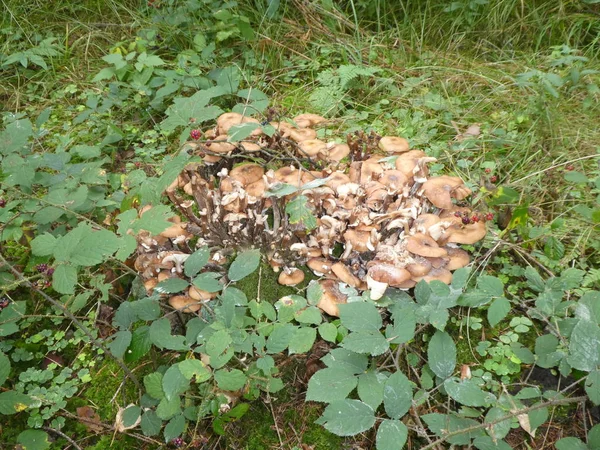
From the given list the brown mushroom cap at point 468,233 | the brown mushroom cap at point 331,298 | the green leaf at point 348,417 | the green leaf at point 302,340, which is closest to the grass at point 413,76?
the brown mushroom cap at point 468,233

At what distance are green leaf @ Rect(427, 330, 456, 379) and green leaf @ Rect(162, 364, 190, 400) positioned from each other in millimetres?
1318

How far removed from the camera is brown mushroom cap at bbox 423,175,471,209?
3314 mm

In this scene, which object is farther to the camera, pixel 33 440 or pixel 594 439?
pixel 33 440

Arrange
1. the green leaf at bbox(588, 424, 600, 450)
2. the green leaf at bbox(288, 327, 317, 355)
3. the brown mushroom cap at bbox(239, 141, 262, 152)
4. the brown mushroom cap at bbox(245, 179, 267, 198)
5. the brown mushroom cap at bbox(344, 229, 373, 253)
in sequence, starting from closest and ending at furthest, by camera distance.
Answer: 1. the green leaf at bbox(588, 424, 600, 450)
2. the green leaf at bbox(288, 327, 317, 355)
3. the brown mushroom cap at bbox(344, 229, 373, 253)
4. the brown mushroom cap at bbox(245, 179, 267, 198)
5. the brown mushroom cap at bbox(239, 141, 262, 152)

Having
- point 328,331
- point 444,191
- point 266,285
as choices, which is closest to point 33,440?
point 266,285

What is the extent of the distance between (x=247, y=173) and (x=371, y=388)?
1918 millimetres

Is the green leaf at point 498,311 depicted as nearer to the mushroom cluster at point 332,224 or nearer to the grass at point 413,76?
the mushroom cluster at point 332,224

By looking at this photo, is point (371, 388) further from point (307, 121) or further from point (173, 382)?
point (307, 121)

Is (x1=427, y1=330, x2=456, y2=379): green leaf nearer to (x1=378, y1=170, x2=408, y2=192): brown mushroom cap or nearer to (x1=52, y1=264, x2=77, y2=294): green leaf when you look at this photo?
(x1=378, y1=170, x2=408, y2=192): brown mushroom cap

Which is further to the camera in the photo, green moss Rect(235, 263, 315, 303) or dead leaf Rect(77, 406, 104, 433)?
green moss Rect(235, 263, 315, 303)

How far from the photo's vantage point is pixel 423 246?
9.87 ft

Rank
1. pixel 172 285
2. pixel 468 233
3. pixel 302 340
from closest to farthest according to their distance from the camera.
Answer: pixel 302 340, pixel 172 285, pixel 468 233

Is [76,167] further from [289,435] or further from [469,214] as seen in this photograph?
[469,214]

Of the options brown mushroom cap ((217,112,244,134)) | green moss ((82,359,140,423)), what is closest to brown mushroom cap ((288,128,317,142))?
brown mushroom cap ((217,112,244,134))
